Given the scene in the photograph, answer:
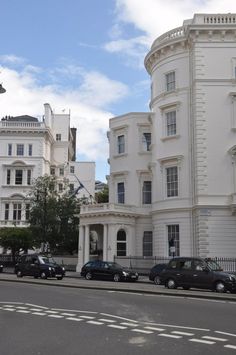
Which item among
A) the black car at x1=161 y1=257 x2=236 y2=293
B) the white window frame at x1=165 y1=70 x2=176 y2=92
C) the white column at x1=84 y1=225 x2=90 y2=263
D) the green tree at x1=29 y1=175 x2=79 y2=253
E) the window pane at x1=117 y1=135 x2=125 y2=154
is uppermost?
the white window frame at x1=165 y1=70 x2=176 y2=92

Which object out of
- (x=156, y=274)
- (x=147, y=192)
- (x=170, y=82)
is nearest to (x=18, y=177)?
(x=147, y=192)

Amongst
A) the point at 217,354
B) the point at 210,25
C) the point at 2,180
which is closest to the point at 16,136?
the point at 2,180

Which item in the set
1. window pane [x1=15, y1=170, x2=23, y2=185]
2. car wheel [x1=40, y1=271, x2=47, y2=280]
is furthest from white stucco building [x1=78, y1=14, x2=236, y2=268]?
window pane [x1=15, y1=170, x2=23, y2=185]

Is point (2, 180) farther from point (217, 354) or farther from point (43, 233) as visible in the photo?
point (217, 354)

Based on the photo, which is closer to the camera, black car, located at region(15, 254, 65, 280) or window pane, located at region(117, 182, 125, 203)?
black car, located at region(15, 254, 65, 280)

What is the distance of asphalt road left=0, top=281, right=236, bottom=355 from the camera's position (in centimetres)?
954

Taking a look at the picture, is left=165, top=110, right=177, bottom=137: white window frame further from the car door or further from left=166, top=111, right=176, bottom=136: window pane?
the car door

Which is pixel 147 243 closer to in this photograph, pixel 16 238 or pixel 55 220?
pixel 55 220

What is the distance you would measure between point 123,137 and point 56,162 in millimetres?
37104

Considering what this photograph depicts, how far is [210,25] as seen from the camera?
38875mm

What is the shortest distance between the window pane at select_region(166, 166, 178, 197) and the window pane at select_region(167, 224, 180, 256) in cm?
257

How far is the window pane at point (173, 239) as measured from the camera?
3916 centimetres

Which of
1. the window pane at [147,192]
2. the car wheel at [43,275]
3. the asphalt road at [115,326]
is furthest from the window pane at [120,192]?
the asphalt road at [115,326]

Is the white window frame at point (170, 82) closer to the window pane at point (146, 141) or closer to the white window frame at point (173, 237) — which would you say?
the window pane at point (146, 141)
